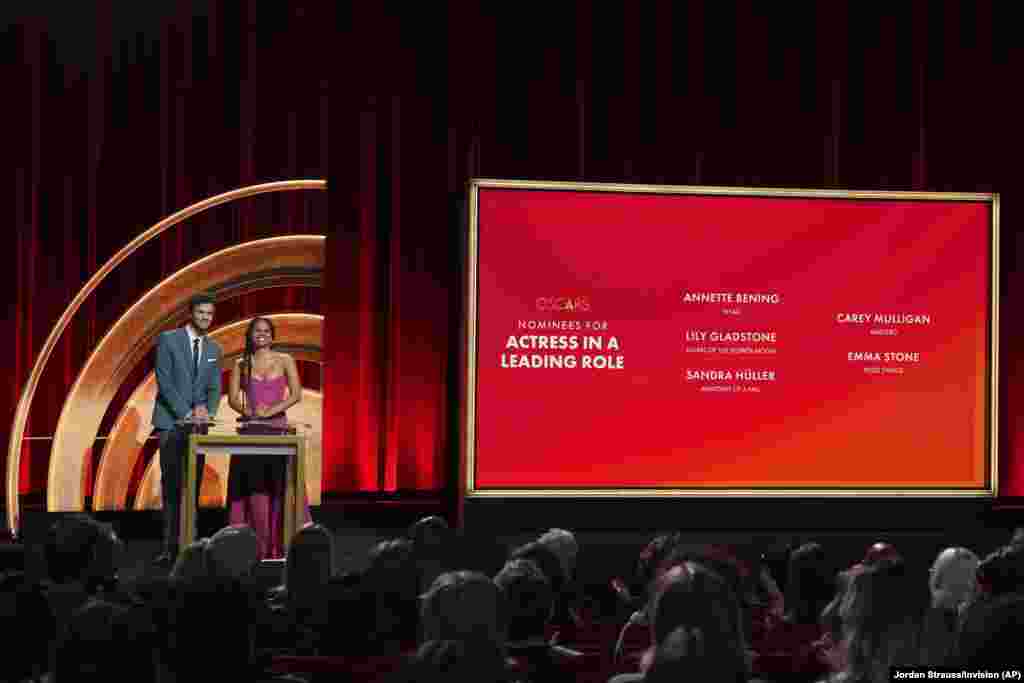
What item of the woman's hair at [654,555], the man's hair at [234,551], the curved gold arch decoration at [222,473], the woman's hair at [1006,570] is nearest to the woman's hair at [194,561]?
the man's hair at [234,551]

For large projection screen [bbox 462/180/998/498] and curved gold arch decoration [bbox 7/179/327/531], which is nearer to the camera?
curved gold arch decoration [bbox 7/179/327/531]

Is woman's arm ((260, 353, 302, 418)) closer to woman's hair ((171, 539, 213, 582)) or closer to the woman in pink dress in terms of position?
the woman in pink dress

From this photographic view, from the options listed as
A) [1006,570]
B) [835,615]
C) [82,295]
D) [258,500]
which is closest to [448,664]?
[835,615]

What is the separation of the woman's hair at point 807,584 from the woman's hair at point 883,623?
2.08 m

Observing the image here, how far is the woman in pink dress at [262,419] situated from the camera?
7.03 metres

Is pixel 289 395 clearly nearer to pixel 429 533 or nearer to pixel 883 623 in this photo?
pixel 429 533

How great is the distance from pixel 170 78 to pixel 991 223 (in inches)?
224

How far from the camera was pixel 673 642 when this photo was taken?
2.30 metres

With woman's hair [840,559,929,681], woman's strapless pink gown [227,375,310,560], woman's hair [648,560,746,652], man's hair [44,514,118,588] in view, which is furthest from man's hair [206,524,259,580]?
woman's strapless pink gown [227,375,310,560]

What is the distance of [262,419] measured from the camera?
6879 mm

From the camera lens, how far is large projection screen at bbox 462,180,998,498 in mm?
8883

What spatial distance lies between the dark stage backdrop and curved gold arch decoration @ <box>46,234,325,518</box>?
115 mm

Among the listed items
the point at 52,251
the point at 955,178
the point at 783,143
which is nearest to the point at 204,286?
the point at 52,251

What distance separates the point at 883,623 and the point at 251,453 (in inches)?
170
